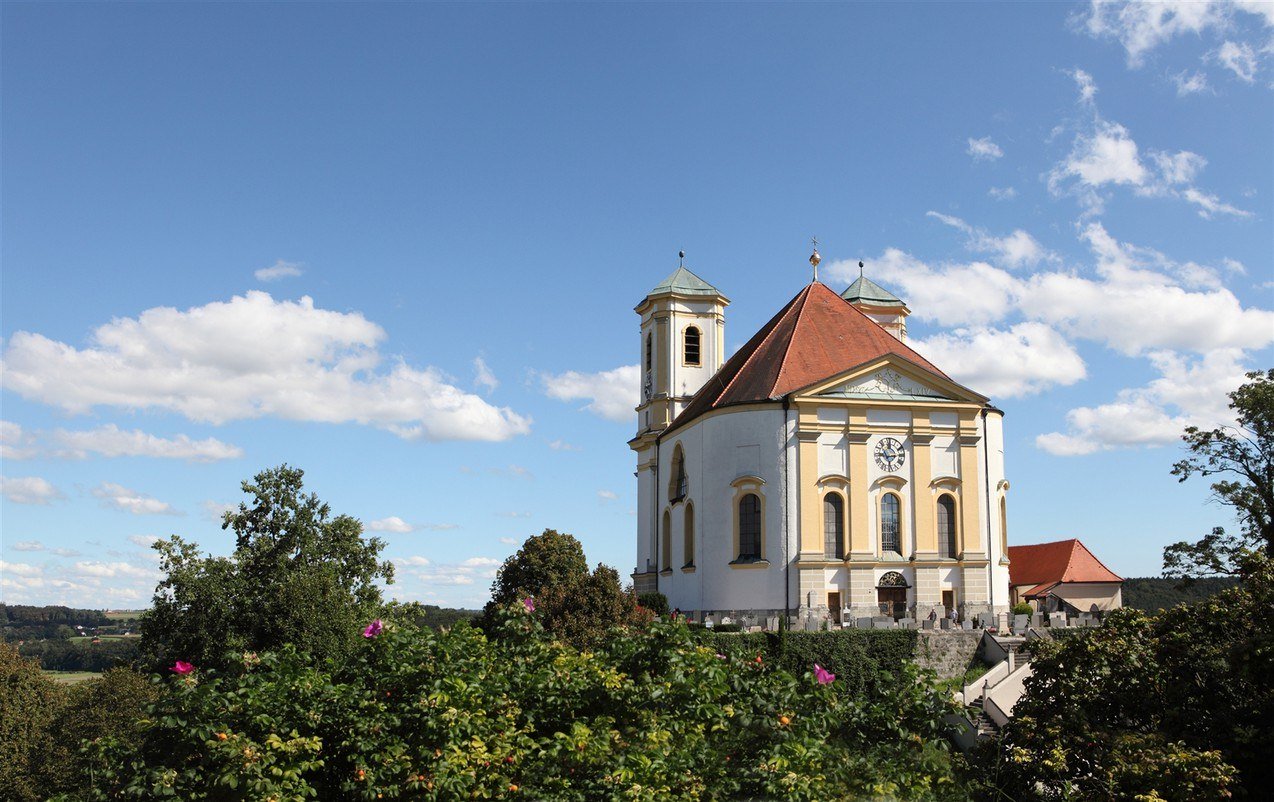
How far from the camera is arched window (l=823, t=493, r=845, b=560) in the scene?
40656 mm

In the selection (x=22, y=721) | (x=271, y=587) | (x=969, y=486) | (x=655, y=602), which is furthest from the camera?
(x=655, y=602)

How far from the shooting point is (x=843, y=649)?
33.9 meters

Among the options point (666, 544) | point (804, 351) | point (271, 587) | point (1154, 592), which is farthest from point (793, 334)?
point (1154, 592)

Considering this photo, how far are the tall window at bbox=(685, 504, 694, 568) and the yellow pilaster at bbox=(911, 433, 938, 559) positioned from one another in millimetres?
8563

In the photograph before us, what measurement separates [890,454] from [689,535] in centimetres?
852

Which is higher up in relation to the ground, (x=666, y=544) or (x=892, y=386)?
(x=892, y=386)

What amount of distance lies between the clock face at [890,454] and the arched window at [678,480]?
819 centimetres

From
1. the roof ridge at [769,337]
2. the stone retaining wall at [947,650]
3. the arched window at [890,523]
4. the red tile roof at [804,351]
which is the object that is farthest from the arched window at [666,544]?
the stone retaining wall at [947,650]

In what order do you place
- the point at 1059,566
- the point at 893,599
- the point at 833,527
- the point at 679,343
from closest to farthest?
the point at 893,599
the point at 833,527
the point at 679,343
the point at 1059,566

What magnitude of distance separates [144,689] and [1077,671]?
37582mm

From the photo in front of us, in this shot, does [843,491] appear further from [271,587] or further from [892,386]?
[271,587]

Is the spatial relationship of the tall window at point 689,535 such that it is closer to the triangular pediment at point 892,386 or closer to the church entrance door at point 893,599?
the triangular pediment at point 892,386

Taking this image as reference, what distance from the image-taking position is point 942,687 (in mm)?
13398

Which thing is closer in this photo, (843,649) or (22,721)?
(843,649)
